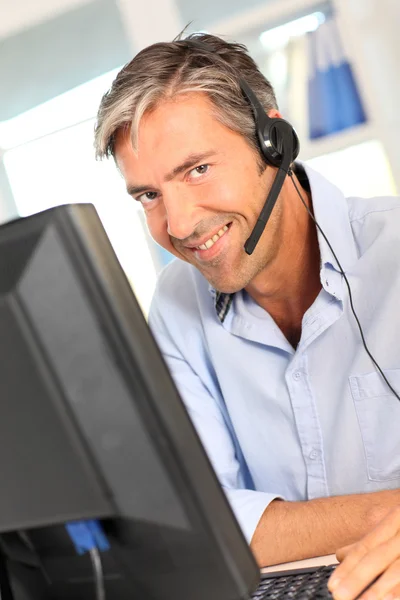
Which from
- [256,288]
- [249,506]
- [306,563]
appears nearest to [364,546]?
[306,563]

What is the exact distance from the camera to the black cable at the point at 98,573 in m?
0.60

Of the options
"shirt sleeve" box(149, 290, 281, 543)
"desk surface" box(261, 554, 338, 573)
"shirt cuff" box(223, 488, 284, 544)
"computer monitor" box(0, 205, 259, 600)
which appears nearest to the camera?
"computer monitor" box(0, 205, 259, 600)

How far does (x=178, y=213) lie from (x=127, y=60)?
155cm

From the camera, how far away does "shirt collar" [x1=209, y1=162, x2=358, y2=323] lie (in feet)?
4.22

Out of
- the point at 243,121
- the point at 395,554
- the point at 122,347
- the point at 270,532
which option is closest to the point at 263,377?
the point at 270,532

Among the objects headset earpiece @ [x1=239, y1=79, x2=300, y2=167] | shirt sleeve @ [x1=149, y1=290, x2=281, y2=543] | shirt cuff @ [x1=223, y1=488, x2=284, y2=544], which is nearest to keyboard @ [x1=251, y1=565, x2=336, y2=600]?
shirt cuff @ [x1=223, y1=488, x2=284, y2=544]

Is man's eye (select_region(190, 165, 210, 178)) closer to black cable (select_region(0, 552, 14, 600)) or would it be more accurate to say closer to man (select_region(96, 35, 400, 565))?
man (select_region(96, 35, 400, 565))

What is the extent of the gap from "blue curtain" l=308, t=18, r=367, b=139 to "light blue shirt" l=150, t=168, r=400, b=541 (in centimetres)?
107

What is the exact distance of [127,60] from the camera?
2676 mm

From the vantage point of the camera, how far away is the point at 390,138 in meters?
2.39

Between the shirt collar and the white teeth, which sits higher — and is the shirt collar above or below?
below

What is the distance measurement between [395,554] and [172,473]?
37cm

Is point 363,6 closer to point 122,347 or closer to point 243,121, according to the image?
point 243,121

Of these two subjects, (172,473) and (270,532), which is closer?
(172,473)
